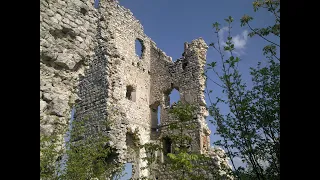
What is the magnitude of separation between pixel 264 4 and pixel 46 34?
12.7ft

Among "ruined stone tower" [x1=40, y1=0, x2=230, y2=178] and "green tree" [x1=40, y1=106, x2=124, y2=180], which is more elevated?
"ruined stone tower" [x1=40, y1=0, x2=230, y2=178]

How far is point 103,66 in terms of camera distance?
13.5 meters

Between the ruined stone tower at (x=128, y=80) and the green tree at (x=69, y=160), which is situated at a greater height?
the ruined stone tower at (x=128, y=80)

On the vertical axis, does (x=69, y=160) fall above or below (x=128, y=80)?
below

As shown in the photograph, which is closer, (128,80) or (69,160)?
(69,160)

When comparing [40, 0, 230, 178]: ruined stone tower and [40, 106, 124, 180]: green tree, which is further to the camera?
[40, 0, 230, 178]: ruined stone tower

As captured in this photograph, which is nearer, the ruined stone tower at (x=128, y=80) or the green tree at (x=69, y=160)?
the green tree at (x=69, y=160)
